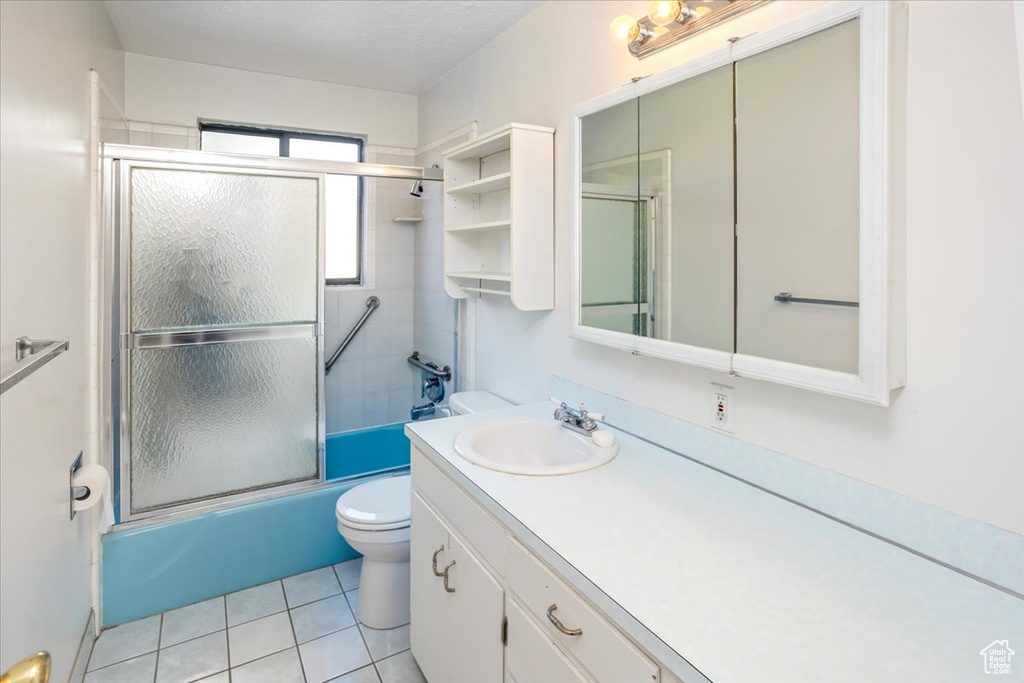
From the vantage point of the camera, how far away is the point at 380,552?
2.00 m

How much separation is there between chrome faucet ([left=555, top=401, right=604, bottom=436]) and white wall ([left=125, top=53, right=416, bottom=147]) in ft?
7.63

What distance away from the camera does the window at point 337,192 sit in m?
3.13

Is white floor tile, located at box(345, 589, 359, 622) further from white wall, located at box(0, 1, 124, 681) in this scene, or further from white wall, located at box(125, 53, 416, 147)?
white wall, located at box(125, 53, 416, 147)

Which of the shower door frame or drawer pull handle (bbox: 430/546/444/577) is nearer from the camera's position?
drawer pull handle (bbox: 430/546/444/577)

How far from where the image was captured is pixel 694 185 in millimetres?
1403

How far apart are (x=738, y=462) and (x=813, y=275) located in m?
0.50

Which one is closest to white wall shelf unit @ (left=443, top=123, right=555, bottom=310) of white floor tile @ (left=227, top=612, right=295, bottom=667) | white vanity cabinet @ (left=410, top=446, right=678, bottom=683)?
white vanity cabinet @ (left=410, top=446, right=678, bottom=683)

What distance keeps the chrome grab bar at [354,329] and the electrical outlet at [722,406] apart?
7.83ft

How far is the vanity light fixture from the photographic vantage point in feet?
4.38

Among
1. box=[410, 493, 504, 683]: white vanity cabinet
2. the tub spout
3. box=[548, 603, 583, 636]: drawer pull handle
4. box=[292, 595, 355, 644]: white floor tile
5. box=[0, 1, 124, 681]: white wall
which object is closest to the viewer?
box=[548, 603, 583, 636]: drawer pull handle

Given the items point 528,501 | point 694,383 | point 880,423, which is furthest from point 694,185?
point 528,501

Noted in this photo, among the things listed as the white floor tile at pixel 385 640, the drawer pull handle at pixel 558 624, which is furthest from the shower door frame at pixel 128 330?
the drawer pull handle at pixel 558 624

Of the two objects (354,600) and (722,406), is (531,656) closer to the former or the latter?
(722,406)

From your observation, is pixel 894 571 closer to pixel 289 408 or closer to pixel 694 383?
pixel 694 383
